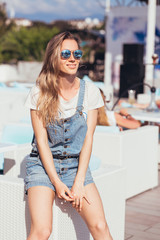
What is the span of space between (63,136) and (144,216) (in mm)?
1637

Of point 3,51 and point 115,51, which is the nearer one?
point 115,51

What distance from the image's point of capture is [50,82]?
274 centimetres

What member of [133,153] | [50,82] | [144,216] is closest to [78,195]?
[50,82]

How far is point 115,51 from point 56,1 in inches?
4830

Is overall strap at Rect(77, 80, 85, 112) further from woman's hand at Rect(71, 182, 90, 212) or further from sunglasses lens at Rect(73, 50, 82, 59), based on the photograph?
woman's hand at Rect(71, 182, 90, 212)

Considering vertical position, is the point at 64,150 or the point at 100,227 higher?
the point at 64,150

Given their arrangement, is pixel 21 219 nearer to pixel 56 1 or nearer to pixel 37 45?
pixel 37 45

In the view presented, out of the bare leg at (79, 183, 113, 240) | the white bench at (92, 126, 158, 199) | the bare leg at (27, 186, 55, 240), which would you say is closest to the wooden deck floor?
the white bench at (92, 126, 158, 199)

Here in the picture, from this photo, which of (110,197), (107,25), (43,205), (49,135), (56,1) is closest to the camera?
(43,205)

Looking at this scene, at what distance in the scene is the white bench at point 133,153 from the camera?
4.42m

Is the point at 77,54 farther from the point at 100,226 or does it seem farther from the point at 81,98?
the point at 100,226

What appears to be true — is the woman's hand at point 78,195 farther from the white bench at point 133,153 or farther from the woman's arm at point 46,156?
the white bench at point 133,153

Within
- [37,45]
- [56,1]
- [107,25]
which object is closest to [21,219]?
[107,25]

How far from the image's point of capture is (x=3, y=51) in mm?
24422
